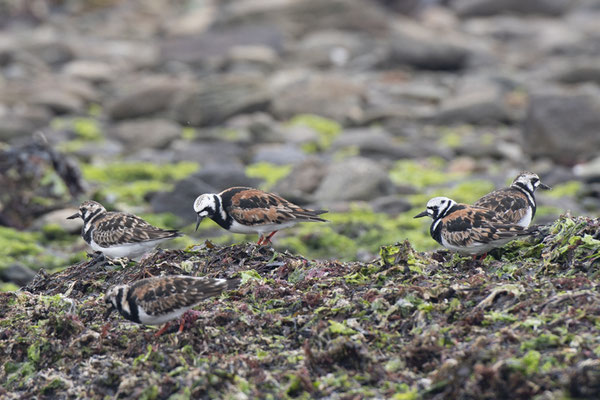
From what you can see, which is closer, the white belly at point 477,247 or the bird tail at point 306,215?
the white belly at point 477,247

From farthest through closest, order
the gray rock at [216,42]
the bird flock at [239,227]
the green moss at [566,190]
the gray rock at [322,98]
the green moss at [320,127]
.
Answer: the gray rock at [216,42] → the gray rock at [322,98] → the green moss at [320,127] → the green moss at [566,190] → the bird flock at [239,227]

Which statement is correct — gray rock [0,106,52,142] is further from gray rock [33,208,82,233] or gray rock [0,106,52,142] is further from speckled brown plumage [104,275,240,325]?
speckled brown plumage [104,275,240,325]

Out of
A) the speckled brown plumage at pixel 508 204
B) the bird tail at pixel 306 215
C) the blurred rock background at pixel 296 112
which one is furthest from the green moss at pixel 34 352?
the blurred rock background at pixel 296 112

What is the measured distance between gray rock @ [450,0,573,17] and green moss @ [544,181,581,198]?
28.3 meters

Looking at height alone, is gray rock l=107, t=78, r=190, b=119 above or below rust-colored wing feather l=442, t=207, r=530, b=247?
below

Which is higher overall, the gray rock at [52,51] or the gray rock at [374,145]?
the gray rock at [374,145]

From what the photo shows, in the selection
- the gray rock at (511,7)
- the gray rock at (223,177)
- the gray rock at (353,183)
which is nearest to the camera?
the gray rock at (353,183)

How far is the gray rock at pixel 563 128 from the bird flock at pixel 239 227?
11932mm

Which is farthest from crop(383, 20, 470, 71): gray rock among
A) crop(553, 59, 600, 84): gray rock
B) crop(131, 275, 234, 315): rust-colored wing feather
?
crop(131, 275, 234, 315): rust-colored wing feather

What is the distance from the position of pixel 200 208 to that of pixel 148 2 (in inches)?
1612

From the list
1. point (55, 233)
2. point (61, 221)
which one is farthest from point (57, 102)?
point (55, 233)

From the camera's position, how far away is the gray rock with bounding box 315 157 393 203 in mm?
17422

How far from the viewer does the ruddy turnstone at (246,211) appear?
9.23m

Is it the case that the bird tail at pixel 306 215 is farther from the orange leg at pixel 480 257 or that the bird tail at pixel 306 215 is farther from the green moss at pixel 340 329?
the green moss at pixel 340 329
